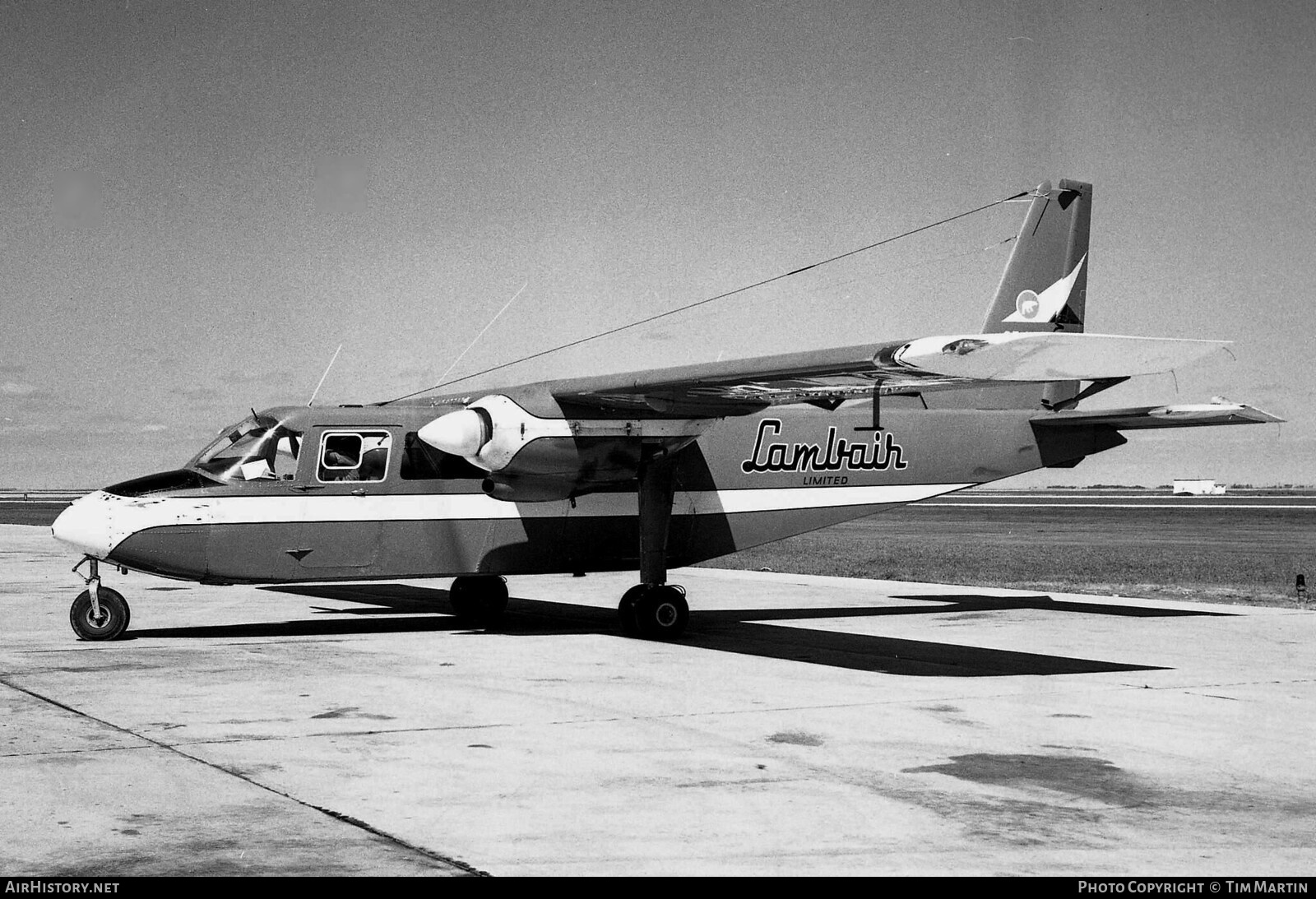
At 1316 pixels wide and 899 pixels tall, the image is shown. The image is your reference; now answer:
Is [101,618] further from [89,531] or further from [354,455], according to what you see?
[354,455]

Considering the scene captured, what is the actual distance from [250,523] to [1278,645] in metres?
11.4

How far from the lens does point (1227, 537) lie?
3978 centimetres

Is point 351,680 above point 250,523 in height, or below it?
below

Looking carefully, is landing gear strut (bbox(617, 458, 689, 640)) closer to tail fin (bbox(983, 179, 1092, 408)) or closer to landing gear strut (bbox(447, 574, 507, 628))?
landing gear strut (bbox(447, 574, 507, 628))

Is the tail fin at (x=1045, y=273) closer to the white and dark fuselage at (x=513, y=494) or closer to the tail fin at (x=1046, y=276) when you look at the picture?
the tail fin at (x=1046, y=276)

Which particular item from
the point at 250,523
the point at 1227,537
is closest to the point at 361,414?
the point at 250,523

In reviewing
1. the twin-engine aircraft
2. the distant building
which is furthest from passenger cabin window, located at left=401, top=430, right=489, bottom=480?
the distant building

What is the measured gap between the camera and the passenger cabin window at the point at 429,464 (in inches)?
603

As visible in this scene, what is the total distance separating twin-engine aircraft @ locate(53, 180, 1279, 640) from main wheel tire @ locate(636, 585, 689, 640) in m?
0.02

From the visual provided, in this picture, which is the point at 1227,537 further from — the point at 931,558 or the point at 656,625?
the point at 656,625

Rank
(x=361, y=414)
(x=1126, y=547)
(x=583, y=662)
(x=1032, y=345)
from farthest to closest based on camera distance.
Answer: (x=1126, y=547) < (x=361, y=414) < (x=583, y=662) < (x=1032, y=345)

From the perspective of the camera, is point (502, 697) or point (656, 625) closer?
point (502, 697)

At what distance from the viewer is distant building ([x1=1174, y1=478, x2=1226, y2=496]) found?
10653 centimetres

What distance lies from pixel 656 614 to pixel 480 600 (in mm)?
2840
